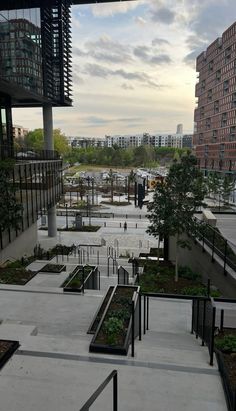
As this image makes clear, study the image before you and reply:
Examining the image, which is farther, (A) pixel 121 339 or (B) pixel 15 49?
(B) pixel 15 49

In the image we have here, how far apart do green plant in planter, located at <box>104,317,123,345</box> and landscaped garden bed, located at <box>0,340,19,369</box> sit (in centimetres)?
151

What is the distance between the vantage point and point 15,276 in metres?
12.0

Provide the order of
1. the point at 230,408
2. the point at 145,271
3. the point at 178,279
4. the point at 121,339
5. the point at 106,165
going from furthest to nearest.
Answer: the point at 106,165 → the point at 145,271 → the point at 178,279 → the point at 121,339 → the point at 230,408

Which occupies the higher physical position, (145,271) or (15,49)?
(15,49)

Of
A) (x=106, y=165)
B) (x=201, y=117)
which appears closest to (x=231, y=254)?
(x=201, y=117)

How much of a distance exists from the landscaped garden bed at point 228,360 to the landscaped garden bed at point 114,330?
4.81 feet

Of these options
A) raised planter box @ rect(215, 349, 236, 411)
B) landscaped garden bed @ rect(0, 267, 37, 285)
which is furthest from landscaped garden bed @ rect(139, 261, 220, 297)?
raised planter box @ rect(215, 349, 236, 411)

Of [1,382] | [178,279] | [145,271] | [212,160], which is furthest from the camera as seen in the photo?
[212,160]

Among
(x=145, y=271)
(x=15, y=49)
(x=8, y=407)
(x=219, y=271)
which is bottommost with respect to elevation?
(x=145, y=271)

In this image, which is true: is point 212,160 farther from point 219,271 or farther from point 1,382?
point 1,382

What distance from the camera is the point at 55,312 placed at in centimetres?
742

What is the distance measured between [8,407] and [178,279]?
29.6 ft

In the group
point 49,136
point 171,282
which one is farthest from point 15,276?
point 49,136

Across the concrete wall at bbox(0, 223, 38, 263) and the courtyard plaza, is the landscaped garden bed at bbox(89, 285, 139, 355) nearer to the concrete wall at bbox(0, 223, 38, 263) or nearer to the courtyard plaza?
the courtyard plaza
